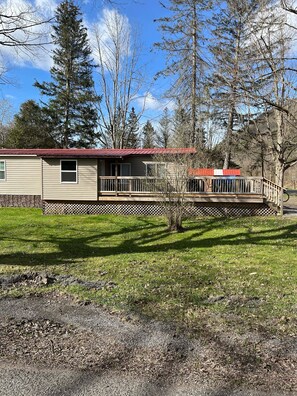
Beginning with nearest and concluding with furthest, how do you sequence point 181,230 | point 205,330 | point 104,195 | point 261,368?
point 261,368 < point 205,330 < point 181,230 < point 104,195

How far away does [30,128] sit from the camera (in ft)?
98.5

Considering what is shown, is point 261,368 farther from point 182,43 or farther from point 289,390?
A: point 182,43

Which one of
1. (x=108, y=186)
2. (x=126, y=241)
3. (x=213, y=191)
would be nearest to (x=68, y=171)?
(x=108, y=186)

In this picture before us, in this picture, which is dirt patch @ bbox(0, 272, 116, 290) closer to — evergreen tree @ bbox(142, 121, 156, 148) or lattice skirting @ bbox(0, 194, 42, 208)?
lattice skirting @ bbox(0, 194, 42, 208)

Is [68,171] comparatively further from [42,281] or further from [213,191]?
[42,281]

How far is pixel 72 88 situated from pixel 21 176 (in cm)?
1558

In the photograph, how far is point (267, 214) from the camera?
14773mm

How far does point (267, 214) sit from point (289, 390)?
516 inches

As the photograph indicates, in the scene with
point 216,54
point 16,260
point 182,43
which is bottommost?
point 16,260

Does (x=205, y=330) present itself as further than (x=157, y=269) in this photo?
No

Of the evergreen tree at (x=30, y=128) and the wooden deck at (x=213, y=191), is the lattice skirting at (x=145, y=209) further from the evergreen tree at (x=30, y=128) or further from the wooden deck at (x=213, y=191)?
the evergreen tree at (x=30, y=128)

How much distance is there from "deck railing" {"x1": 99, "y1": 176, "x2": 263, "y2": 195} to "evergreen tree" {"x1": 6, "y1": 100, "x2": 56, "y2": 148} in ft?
55.1

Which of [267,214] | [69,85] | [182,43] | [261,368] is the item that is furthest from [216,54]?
[69,85]

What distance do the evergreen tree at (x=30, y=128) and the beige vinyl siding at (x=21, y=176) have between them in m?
11.9
